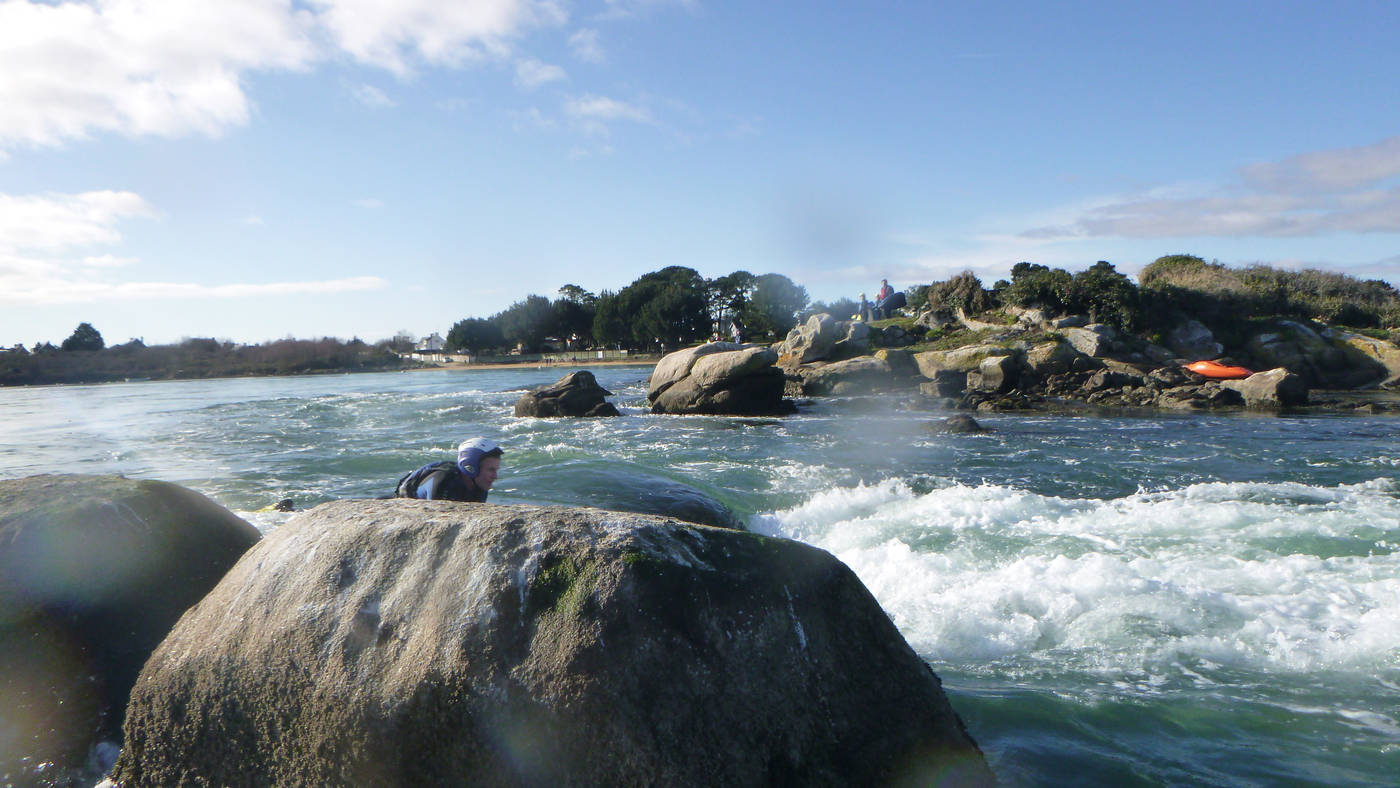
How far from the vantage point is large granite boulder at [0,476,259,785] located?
4344 millimetres

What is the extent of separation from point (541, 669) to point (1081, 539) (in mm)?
7564

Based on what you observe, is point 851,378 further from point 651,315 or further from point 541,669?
point 651,315

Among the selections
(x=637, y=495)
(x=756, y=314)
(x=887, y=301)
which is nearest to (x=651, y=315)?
(x=756, y=314)

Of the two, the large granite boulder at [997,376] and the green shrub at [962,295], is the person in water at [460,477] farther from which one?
the green shrub at [962,295]

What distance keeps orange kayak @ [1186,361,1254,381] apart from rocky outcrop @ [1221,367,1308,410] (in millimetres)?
3618

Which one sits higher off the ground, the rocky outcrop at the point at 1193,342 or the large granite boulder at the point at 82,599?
the rocky outcrop at the point at 1193,342

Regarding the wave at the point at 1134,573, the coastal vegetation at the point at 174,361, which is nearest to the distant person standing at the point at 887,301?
the wave at the point at 1134,573

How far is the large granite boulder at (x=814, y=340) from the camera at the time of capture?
33188 millimetres

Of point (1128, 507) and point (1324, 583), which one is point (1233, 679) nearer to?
point (1324, 583)

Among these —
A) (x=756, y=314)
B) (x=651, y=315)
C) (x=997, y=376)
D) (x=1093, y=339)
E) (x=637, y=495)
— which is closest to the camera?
(x=637, y=495)

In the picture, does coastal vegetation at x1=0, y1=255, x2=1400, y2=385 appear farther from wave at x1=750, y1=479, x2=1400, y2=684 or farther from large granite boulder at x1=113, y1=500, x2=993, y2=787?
large granite boulder at x1=113, y1=500, x2=993, y2=787

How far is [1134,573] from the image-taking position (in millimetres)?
7480

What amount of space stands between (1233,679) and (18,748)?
23.4ft

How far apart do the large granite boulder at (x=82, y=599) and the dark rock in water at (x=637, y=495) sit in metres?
4.38
